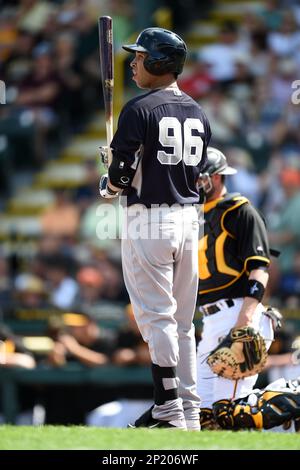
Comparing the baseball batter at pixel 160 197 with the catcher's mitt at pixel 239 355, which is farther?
the catcher's mitt at pixel 239 355

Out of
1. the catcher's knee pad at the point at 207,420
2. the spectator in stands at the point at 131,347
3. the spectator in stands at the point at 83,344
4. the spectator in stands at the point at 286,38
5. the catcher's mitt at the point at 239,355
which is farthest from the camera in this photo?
the spectator in stands at the point at 286,38

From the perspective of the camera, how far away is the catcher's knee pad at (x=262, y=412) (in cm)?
651

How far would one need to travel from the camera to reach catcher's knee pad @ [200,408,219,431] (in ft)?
22.1

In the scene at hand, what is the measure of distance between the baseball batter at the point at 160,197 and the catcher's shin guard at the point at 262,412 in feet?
2.12

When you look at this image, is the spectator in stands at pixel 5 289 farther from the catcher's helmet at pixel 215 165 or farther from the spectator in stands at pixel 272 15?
the catcher's helmet at pixel 215 165

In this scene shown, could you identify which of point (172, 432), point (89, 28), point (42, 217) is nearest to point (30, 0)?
point (89, 28)

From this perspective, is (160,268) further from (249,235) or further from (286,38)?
(286,38)

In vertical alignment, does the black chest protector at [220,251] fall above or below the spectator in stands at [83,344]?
above

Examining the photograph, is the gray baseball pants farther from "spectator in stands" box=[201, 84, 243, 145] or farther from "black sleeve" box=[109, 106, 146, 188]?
"spectator in stands" box=[201, 84, 243, 145]

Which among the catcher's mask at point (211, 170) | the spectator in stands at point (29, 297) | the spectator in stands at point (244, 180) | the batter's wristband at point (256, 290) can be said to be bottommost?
the spectator in stands at point (29, 297)

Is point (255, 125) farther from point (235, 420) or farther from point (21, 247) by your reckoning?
point (235, 420)

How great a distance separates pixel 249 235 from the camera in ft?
21.8

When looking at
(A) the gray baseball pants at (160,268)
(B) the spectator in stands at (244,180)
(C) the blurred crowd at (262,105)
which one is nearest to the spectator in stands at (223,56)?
(C) the blurred crowd at (262,105)

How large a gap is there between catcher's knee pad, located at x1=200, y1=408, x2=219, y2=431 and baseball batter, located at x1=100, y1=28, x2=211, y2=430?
2.60 ft
